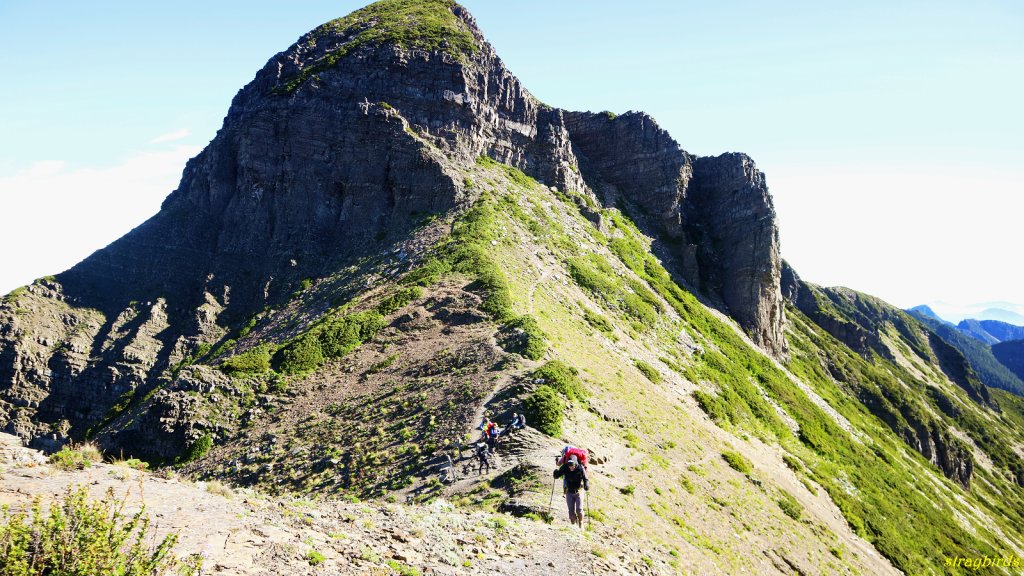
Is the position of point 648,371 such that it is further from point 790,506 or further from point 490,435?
point 490,435

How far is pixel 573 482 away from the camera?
626 inches

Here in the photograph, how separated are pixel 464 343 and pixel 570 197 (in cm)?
4146

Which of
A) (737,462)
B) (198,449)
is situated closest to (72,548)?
(198,449)

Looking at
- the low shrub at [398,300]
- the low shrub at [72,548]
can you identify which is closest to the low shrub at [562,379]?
the low shrub at [398,300]

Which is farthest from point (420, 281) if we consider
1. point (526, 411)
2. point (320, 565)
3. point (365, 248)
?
point (320, 565)

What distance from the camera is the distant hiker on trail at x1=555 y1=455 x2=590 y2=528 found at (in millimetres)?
15836

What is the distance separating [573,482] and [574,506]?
39.0 inches

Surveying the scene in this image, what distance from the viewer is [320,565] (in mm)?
11031

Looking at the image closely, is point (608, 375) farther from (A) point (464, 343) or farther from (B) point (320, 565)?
(B) point (320, 565)

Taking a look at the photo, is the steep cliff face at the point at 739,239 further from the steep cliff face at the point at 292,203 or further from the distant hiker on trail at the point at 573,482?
the distant hiker on trail at the point at 573,482

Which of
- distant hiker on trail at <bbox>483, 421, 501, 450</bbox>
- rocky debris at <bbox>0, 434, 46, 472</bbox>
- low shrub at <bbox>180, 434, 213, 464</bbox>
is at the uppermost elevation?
rocky debris at <bbox>0, 434, 46, 472</bbox>

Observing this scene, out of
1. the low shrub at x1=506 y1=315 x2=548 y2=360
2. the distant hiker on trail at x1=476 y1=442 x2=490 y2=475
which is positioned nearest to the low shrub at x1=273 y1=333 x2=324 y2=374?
the low shrub at x1=506 y1=315 x2=548 y2=360

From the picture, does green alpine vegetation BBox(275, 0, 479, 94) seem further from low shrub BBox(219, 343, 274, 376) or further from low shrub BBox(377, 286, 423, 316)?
low shrub BBox(219, 343, 274, 376)

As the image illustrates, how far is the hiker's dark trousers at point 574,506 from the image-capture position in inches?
637
